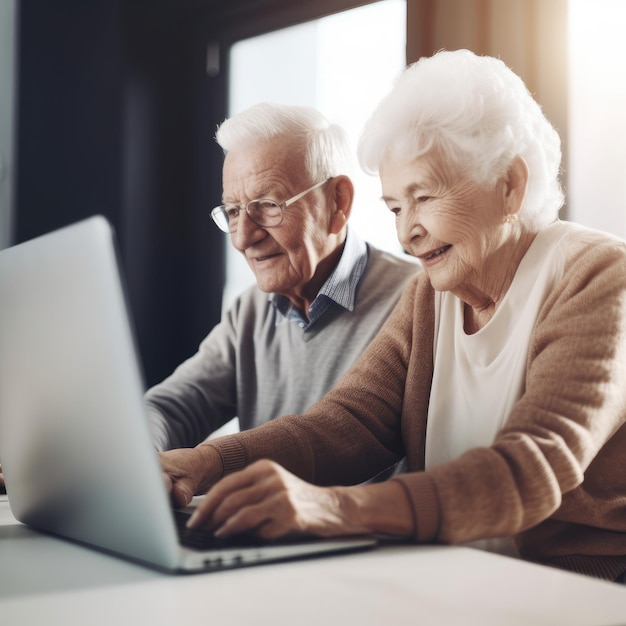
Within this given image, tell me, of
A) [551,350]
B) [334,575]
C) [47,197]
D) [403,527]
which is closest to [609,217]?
[551,350]

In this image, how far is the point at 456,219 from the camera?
1337mm

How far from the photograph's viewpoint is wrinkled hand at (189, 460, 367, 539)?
0.81m

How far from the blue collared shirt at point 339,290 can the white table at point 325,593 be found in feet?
3.58

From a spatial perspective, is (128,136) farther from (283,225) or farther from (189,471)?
(189,471)

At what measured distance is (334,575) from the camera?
73cm

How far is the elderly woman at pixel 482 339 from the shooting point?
103 centimetres

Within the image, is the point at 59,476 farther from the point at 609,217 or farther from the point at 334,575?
the point at 609,217

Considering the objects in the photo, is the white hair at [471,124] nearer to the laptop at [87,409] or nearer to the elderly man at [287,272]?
the elderly man at [287,272]

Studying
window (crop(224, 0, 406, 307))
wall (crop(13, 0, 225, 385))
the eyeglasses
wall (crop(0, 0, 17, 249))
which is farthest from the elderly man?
wall (crop(0, 0, 17, 249))

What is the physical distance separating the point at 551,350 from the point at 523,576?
1.29 feet

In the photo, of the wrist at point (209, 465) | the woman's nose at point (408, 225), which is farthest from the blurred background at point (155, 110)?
the wrist at point (209, 465)

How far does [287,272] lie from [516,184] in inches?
29.5

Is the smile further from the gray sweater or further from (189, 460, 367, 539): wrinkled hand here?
(189, 460, 367, 539): wrinkled hand

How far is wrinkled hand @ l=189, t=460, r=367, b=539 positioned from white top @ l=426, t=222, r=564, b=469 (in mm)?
480
